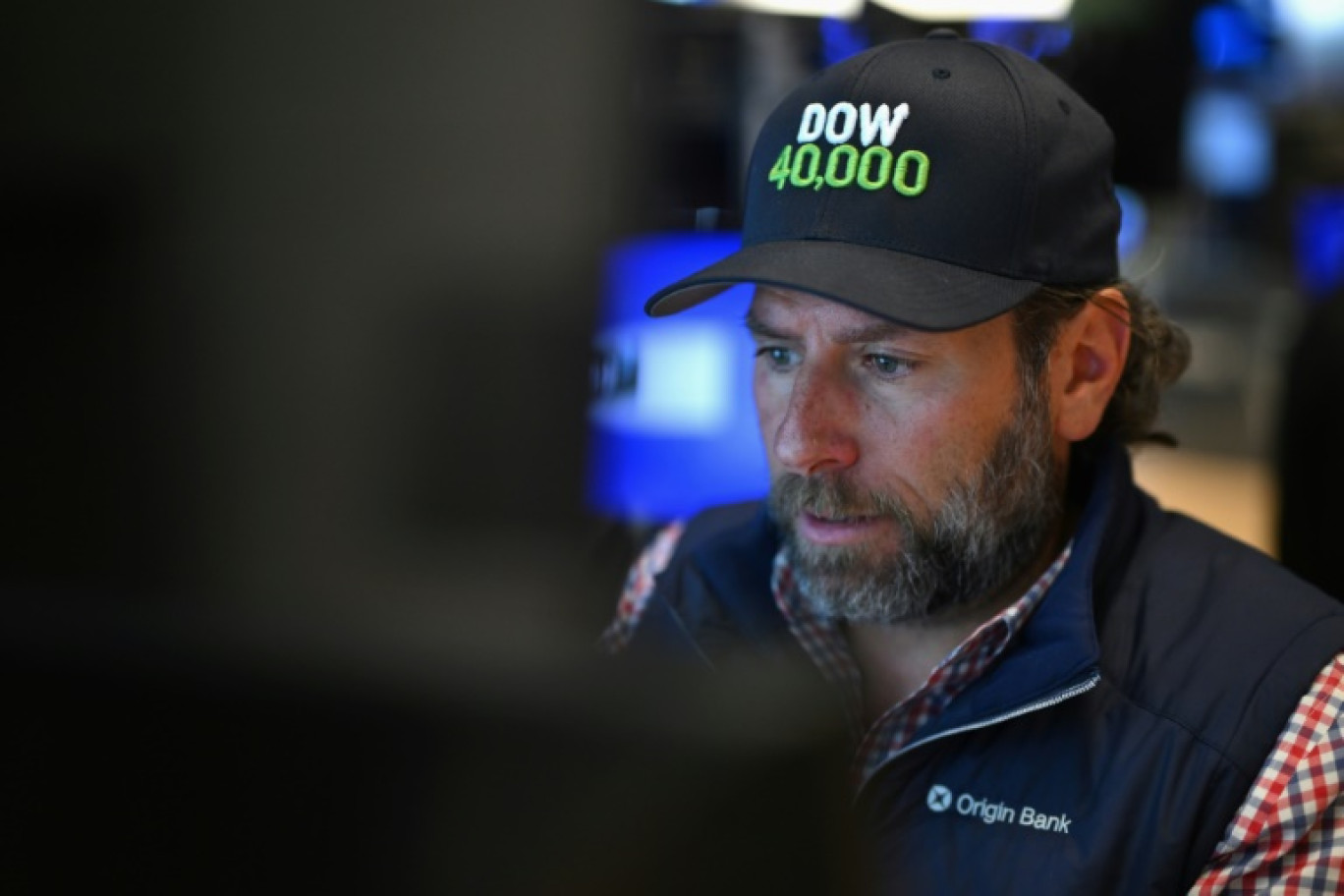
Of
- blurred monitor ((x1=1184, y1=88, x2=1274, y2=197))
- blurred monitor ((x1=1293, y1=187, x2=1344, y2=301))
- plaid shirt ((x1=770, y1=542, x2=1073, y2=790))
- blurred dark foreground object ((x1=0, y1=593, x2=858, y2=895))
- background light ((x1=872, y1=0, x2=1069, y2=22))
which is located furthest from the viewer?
blurred monitor ((x1=1184, y1=88, x2=1274, y2=197))

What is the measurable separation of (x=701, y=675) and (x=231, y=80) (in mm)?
393

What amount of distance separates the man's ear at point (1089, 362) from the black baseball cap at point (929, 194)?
63 millimetres

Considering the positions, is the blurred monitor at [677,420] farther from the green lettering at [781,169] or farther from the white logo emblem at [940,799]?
the white logo emblem at [940,799]

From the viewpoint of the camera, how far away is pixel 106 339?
649mm

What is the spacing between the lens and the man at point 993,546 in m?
1.33

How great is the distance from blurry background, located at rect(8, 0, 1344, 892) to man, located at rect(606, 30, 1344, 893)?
0.85 feet

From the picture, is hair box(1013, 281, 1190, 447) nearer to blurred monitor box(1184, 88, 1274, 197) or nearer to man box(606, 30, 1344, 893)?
man box(606, 30, 1344, 893)

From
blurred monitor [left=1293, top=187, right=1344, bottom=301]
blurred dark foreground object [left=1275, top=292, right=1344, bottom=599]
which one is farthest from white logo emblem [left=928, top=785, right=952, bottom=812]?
blurred monitor [left=1293, top=187, right=1344, bottom=301]

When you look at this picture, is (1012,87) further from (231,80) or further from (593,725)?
(593,725)

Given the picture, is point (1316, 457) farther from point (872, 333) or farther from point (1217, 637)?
point (872, 333)

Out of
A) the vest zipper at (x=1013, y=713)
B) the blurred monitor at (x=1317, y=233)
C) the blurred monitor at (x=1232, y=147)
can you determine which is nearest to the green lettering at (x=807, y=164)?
the vest zipper at (x=1013, y=713)

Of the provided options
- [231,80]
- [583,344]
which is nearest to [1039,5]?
[583,344]

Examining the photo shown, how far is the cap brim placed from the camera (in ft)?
4.53

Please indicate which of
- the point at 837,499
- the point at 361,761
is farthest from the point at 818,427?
the point at 361,761
